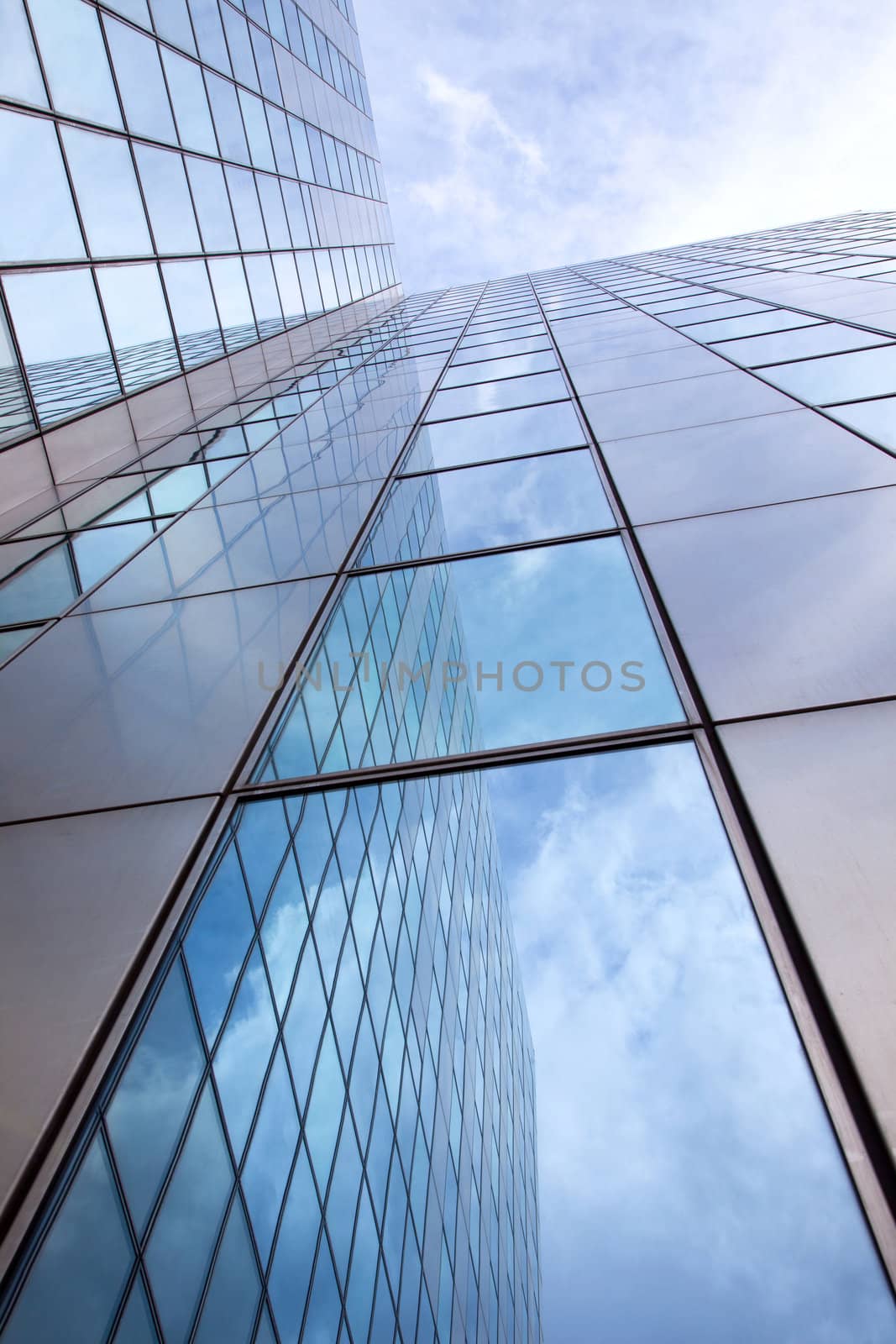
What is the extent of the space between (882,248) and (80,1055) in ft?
79.3

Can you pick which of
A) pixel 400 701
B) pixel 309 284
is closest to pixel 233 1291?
pixel 400 701

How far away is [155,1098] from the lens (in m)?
4.24

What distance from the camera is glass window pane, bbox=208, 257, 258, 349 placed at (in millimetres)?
19312

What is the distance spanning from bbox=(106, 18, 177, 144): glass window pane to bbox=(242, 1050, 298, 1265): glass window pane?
55.3ft

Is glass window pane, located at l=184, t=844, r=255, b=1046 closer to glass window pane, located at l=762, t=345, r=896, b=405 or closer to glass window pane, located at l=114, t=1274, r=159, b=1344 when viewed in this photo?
glass window pane, located at l=114, t=1274, r=159, b=1344

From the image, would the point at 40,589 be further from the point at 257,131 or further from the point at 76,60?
the point at 257,131

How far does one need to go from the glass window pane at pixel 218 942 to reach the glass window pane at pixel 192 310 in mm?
14343

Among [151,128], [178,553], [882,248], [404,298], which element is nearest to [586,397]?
[178,553]

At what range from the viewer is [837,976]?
3.28 meters

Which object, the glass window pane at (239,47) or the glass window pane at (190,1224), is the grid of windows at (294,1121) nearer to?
the glass window pane at (190,1224)

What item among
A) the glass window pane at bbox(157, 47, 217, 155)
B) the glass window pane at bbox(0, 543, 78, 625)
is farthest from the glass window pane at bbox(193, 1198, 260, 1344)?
the glass window pane at bbox(157, 47, 217, 155)

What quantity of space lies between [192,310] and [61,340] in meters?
5.32

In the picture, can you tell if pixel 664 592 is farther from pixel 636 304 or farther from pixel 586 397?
pixel 636 304

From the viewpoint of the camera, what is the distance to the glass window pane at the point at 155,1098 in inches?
154
